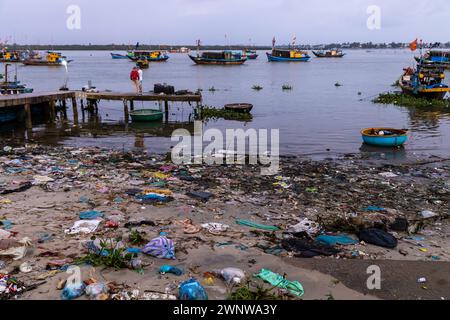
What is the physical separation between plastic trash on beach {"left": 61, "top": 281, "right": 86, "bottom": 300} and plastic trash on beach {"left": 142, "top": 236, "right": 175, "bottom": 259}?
3.93 feet

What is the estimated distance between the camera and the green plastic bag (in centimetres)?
518

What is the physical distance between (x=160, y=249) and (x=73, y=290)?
145 centimetres

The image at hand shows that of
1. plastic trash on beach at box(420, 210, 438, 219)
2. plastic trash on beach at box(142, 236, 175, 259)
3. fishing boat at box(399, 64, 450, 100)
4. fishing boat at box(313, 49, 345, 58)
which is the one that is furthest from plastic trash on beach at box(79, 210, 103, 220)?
fishing boat at box(313, 49, 345, 58)

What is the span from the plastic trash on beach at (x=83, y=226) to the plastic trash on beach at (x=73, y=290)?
74.6 inches

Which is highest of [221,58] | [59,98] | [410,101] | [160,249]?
[221,58]

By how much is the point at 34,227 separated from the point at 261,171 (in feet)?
23.2

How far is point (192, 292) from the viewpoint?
16.1 ft

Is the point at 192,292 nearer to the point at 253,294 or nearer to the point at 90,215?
the point at 253,294

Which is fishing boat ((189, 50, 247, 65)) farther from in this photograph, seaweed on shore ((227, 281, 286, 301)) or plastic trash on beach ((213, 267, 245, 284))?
seaweed on shore ((227, 281, 286, 301))

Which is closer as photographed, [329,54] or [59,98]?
[59,98]

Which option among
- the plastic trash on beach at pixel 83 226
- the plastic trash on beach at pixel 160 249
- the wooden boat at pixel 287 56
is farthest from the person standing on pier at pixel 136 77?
the wooden boat at pixel 287 56

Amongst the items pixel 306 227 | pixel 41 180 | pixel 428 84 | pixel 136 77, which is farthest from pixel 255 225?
pixel 428 84

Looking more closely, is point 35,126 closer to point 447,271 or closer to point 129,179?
point 129,179

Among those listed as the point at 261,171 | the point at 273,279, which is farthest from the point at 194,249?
the point at 261,171
